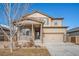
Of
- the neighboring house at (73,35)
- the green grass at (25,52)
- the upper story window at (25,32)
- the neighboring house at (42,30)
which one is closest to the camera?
the green grass at (25,52)

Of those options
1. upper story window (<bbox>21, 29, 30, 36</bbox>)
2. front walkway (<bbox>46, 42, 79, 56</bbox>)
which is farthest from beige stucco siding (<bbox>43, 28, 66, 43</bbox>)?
upper story window (<bbox>21, 29, 30, 36</bbox>)

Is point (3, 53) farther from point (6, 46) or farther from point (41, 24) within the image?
point (41, 24)

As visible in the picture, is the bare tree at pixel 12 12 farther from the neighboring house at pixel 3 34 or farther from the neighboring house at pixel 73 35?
the neighboring house at pixel 73 35

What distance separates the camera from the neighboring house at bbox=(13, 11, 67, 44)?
7.01 meters

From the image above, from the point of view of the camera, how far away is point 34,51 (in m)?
6.58

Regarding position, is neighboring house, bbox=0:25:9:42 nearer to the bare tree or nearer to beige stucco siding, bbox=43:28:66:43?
the bare tree

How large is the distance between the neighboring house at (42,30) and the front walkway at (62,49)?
0.17m

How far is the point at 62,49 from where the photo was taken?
680cm

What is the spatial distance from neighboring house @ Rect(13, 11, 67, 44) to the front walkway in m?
0.17

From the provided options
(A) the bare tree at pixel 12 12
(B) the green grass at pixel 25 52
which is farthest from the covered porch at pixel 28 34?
(B) the green grass at pixel 25 52

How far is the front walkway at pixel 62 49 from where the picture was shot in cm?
638

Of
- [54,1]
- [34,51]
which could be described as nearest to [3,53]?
[34,51]

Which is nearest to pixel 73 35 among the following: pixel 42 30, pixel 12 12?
pixel 42 30

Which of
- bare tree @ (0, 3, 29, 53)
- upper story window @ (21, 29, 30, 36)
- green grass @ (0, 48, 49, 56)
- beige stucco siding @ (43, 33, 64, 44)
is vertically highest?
bare tree @ (0, 3, 29, 53)
